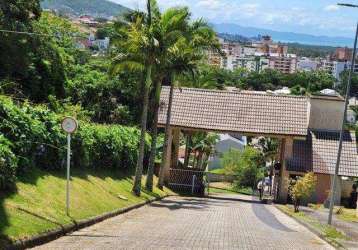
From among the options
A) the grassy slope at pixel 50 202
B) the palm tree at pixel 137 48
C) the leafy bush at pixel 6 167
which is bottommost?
the grassy slope at pixel 50 202

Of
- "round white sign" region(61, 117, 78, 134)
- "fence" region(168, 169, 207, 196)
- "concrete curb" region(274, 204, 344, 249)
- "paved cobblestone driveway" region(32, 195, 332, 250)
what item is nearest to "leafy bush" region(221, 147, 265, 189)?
"fence" region(168, 169, 207, 196)

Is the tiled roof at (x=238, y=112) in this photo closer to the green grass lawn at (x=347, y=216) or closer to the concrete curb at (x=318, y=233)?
the green grass lawn at (x=347, y=216)

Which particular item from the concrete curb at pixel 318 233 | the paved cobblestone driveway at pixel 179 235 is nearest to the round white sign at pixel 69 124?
the paved cobblestone driveway at pixel 179 235

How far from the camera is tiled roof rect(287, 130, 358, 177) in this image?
4234 centimetres

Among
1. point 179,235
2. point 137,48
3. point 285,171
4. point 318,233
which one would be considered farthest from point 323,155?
point 179,235

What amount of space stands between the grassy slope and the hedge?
49 centimetres

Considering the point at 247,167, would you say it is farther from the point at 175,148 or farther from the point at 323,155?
the point at 323,155

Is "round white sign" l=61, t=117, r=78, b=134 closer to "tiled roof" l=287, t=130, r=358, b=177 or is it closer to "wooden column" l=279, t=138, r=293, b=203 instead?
"wooden column" l=279, t=138, r=293, b=203

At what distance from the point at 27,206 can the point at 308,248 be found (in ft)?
23.7

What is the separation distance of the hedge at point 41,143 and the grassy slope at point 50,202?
1.62ft

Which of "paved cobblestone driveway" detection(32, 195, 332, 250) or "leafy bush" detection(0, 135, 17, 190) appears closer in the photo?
"paved cobblestone driveway" detection(32, 195, 332, 250)

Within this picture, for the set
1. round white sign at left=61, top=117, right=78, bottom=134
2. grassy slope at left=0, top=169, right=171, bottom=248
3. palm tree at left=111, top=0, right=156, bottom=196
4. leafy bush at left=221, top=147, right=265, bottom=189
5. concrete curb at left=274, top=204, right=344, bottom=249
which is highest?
palm tree at left=111, top=0, right=156, bottom=196

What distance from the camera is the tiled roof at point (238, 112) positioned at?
144ft

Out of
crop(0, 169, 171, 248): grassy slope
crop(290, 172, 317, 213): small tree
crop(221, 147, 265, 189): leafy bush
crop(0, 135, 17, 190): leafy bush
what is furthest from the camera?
crop(221, 147, 265, 189): leafy bush
